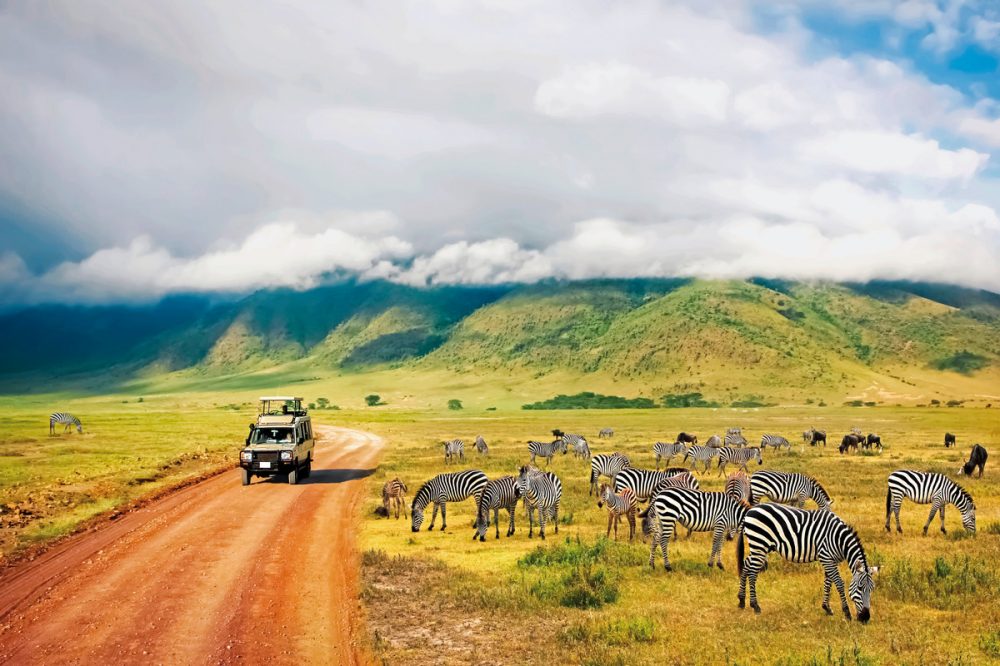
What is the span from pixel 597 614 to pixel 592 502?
16375 mm

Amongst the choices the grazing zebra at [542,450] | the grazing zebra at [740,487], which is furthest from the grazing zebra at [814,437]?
the grazing zebra at [740,487]

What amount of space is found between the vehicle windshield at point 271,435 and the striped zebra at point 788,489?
2495cm

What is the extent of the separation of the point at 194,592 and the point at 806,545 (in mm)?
15541

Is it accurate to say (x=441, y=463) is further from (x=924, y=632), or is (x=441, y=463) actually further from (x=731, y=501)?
(x=924, y=632)

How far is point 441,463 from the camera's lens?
5078 centimetres

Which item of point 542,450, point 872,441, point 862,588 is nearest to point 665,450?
point 542,450

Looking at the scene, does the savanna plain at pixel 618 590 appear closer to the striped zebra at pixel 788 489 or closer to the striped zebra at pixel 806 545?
the striped zebra at pixel 806 545

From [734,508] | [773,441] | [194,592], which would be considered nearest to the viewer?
[194,592]

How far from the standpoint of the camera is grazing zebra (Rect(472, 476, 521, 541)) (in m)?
25.5

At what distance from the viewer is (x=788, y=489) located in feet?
86.3

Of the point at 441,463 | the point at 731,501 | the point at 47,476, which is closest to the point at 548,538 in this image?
the point at 731,501

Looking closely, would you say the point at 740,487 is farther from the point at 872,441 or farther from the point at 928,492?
the point at 872,441

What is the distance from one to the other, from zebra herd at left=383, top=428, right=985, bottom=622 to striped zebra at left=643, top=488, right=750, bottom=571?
30 millimetres

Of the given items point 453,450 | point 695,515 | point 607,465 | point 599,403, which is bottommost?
point 599,403
